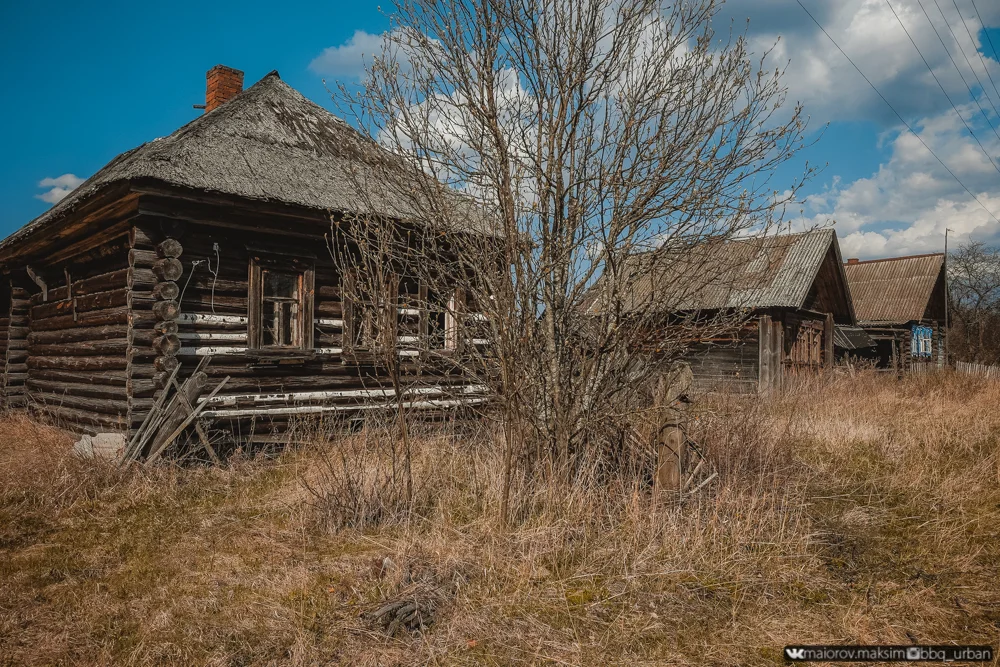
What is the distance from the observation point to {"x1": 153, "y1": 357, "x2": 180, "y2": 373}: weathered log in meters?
6.99

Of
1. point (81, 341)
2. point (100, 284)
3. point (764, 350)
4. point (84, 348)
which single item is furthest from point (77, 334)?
point (764, 350)

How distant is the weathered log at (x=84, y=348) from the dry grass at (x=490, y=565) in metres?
1.86

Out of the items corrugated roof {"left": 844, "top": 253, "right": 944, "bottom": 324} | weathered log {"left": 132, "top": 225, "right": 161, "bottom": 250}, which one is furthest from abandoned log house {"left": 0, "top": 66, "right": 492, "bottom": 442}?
corrugated roof {"left": 844, "top": 253, "right": 944, "bottom": 324}

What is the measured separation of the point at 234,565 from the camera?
400 cm

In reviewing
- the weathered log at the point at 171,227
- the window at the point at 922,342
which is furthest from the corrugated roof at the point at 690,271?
the window at the point at 922,342

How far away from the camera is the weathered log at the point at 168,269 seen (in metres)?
7.03

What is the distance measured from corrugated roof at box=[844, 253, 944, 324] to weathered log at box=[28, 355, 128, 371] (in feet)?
78.3

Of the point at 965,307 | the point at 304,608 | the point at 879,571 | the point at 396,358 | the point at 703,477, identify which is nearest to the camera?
the point at 304,608

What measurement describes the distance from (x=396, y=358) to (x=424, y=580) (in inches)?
58.0

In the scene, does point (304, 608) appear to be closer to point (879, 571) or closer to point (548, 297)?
point (548, 297)

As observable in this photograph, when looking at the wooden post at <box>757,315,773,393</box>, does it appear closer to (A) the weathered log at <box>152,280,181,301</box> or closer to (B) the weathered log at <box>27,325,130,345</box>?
(A) the weathered log at <box>152,280,181,301</box>

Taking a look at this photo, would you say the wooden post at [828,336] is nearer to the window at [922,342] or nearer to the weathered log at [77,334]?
the window at [922,342]

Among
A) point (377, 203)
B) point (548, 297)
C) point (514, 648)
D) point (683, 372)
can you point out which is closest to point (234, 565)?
point (514, 648)

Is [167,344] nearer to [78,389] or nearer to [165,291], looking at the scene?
[165,291]
